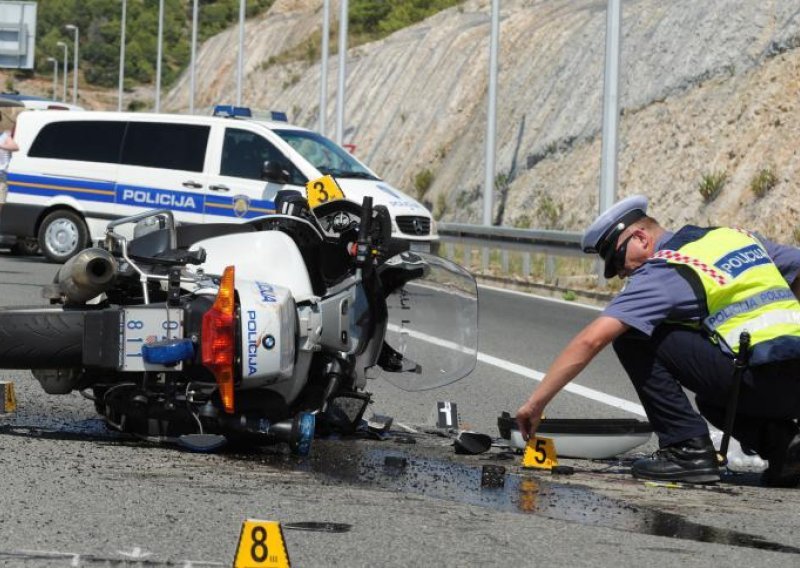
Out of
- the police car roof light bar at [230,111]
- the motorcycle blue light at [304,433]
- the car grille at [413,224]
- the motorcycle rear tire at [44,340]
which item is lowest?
the motorcycle blue light at [304,433]

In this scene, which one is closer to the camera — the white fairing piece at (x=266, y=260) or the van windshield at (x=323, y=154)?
the white fairing piece at (x=266, y=260)

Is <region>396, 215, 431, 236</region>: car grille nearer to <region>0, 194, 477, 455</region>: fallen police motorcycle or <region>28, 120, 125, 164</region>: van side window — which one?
<region>28, 120, 125, 164</region>: van side window

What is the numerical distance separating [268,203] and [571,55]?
23.8 meters

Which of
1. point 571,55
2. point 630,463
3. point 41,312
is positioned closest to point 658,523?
point 630,463

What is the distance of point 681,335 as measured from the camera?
7.09 metres

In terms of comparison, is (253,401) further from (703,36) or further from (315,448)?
(703,36)

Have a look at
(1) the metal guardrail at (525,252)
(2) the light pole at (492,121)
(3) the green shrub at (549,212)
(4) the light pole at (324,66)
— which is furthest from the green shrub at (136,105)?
(1) the metal guardrail at (525,252)

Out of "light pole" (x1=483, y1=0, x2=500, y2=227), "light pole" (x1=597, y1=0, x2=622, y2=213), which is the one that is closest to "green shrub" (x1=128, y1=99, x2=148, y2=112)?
"light pole" (x1=483, y1=0, x2=500, y2=227)

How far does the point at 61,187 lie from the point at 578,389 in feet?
38.9

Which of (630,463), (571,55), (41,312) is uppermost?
(571,55)

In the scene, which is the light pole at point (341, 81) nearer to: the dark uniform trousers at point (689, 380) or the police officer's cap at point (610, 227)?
the police officer's cap at point (610, 227)

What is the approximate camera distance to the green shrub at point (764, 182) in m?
29.0

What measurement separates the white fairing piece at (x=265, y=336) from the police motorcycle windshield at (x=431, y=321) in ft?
2.53

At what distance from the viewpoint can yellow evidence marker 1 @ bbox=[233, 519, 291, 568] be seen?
4883mm
